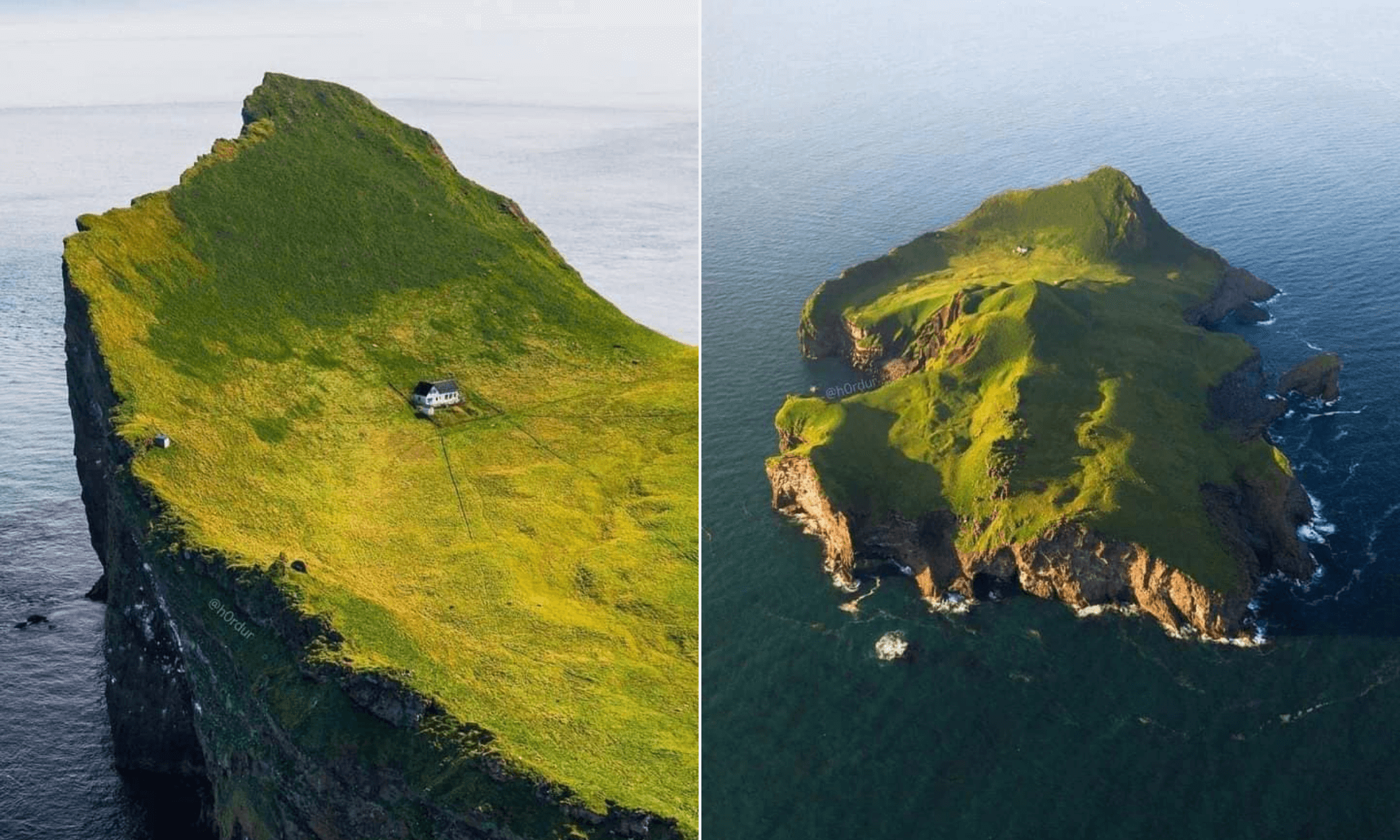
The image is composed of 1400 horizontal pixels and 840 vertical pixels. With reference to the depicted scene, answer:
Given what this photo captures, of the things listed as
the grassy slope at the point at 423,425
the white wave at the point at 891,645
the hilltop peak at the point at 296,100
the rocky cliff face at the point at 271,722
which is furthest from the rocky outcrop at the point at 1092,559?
the hilltop peak at the point at 296,100

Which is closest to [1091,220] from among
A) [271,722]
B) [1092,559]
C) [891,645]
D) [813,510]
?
[813,510]

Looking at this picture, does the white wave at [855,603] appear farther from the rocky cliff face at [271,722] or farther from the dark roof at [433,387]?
the rocky cliff face at [271,722]

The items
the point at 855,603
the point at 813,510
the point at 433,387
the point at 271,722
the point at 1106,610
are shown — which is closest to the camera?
the point at 271,722

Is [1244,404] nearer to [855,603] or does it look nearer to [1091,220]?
[1091,220]

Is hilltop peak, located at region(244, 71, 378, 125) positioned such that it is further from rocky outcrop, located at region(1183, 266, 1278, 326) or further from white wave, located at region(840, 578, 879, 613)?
rocky outcrop, located at region(1183, 266, 1278, 326)

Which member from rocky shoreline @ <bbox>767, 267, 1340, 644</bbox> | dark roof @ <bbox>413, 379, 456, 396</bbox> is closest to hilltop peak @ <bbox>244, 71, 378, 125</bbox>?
dark roof @ <bbox>413, 379, 456, 396</bbox>

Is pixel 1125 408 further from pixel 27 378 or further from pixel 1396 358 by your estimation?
pixel 27 378

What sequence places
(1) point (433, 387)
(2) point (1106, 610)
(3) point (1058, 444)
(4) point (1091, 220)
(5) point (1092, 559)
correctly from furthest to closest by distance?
(4) point (1091, 220), (3) point (1058, 444), (1) point (433, 387), (5) point (1092, 559), (2) point (1106, 610)

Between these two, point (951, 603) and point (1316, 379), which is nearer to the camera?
point (951, 603)
